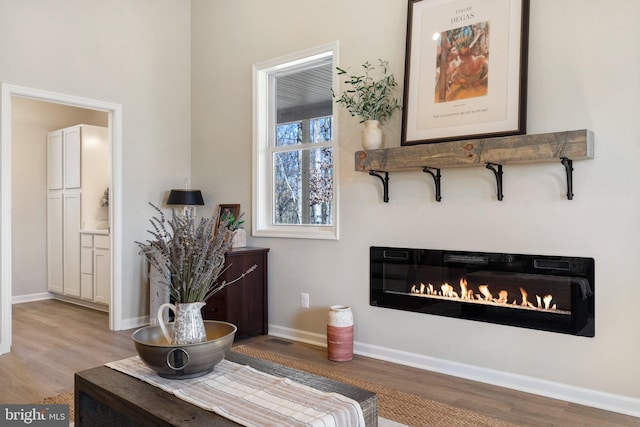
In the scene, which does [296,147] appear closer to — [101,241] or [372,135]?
[372,135]

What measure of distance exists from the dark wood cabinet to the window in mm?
335

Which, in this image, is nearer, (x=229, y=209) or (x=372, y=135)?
(x=372, y=135)

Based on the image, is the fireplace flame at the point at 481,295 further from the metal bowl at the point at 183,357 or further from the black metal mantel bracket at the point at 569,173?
the metal bowl at the point at 183,357

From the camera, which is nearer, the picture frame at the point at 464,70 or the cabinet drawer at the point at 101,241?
the picture frame at the point at 464,70

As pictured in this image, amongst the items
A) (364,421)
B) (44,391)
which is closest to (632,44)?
(364,421)

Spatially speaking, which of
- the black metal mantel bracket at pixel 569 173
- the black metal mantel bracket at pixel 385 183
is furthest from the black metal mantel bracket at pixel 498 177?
the black metal mantel bracket at pixel 385 183

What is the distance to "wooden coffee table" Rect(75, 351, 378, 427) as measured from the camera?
1.36 m

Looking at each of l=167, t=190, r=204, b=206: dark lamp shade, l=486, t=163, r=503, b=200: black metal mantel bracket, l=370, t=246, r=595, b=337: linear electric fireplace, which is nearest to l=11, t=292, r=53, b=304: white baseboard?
l=167, t=190, r=204, b=206: dark lamp shade

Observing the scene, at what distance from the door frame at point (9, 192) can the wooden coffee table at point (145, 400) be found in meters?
2.41

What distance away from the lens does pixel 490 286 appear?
2945 millimetres

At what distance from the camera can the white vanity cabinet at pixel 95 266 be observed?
5.06 meters

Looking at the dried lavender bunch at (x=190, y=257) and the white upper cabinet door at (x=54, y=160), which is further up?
the white upper cabinet door at (x=54, y=160)

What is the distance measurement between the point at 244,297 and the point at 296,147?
139 centimetres

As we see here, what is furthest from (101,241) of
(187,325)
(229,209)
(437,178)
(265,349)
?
(187,325)
